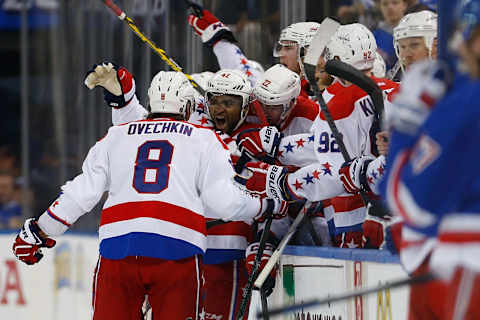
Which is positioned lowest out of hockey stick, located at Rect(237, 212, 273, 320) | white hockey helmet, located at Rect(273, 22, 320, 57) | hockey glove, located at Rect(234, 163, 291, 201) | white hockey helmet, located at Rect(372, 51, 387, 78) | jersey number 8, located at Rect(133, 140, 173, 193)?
hockey stick, located at Rect(237, 212, 273, 320)

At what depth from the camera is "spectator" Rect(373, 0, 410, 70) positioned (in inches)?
173

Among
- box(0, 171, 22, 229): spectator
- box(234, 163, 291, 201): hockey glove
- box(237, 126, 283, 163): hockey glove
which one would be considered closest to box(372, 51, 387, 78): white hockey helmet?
box(237, 126, 283, 163): hockey glove

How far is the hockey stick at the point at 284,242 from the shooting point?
11.4ft

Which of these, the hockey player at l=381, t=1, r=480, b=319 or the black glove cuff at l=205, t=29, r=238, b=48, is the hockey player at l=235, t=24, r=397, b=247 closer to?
the black glove cuff at l=205, t=29, r=238, b=48

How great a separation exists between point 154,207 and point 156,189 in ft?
0.18

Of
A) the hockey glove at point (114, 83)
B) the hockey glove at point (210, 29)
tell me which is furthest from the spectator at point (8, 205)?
the hockey glove at point (114, 83)

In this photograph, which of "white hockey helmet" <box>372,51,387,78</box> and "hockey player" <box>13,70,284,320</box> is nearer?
"hockey player" <box>13,70,284,320</box>

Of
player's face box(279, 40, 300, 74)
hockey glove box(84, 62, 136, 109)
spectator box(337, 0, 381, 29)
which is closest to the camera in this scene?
hockey glove box(84, 62, 136, 109)

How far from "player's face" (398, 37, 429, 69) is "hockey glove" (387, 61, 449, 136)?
5.21 ft

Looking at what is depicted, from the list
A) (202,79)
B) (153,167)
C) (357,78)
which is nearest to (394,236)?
(357,78)

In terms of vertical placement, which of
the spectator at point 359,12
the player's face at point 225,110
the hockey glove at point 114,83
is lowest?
the player's face at point 225,110

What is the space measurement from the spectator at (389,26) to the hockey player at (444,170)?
8.55 ft

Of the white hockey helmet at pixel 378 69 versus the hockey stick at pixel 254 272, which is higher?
the white hockey helmet at pixel 378 69

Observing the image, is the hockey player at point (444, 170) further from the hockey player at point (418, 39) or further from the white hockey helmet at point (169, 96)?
the white hockey helmet at point (169, 96)
